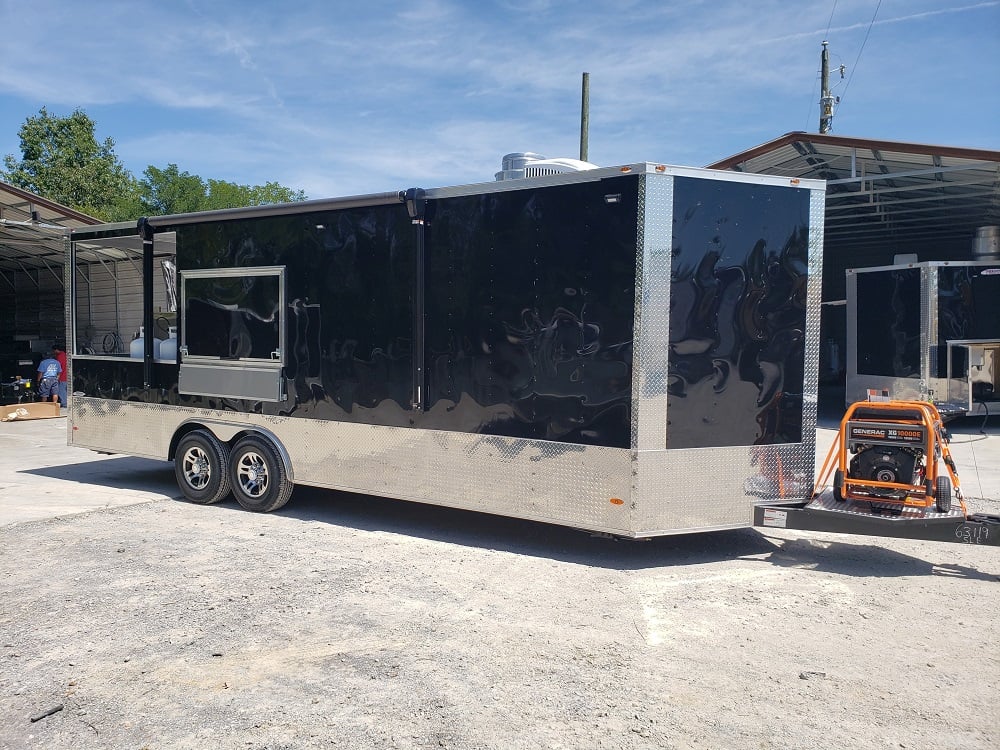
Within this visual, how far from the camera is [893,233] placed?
75.3ft

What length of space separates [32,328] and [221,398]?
2016cm

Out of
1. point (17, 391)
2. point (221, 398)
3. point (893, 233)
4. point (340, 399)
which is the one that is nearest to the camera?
point (340, 399)

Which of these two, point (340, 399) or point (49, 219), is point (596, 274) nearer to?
point (340, 399)

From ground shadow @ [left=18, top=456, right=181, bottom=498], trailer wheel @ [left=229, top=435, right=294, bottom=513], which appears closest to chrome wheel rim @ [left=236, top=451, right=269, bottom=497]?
trailer wheel @ [left=229, top=435, right=294, bottom=513]

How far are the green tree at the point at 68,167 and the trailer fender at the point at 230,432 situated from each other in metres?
38.2

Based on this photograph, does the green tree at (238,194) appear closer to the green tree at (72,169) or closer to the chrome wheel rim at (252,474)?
the green tree at (72,169)

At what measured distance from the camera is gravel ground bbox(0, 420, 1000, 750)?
11.4 feet

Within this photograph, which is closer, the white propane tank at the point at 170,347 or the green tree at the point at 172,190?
the white propane tank at the point at 170,347

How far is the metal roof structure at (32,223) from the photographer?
15617 mm

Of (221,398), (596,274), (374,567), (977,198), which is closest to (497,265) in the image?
(596,274)

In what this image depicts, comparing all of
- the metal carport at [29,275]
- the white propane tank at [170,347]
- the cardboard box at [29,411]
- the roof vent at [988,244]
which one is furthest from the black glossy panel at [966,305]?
the cardboard box at [29,411]

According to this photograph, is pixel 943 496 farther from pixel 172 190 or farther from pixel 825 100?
pixel 172 190

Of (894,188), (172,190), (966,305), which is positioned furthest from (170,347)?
(172,190)

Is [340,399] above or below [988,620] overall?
above
